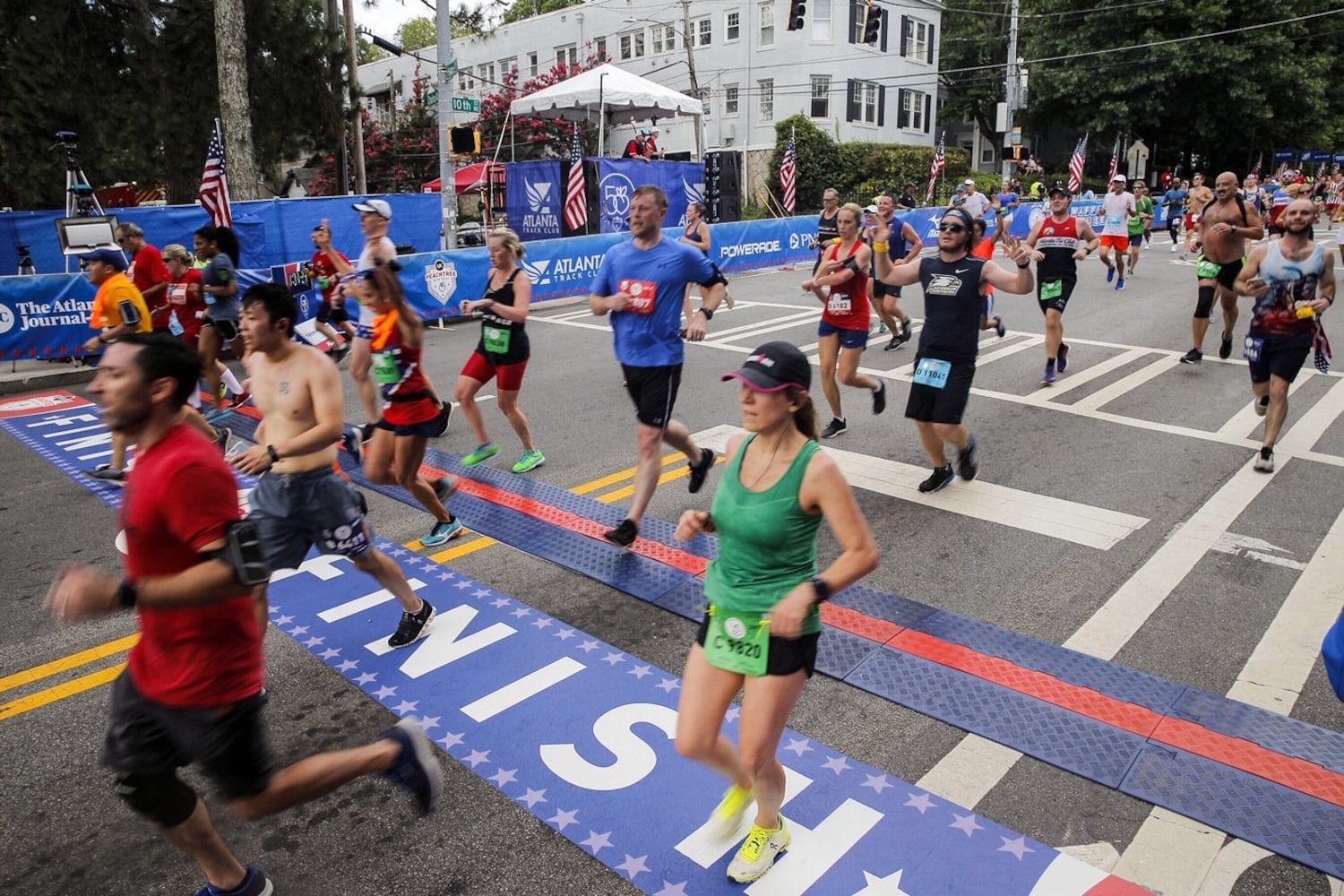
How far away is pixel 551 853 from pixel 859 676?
1737 mm

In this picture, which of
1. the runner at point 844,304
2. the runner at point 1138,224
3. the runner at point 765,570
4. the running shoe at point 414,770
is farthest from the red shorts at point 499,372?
the runner at point 1138,224

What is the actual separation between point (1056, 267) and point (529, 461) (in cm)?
641

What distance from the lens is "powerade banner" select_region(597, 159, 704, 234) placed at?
74.8 ft

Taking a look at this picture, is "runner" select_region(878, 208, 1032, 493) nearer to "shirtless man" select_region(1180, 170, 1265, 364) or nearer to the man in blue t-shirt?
the man in blue t-shirt

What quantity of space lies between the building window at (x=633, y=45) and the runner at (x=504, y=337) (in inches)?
1533

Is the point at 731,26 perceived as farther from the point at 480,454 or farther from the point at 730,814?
the point at 730,814

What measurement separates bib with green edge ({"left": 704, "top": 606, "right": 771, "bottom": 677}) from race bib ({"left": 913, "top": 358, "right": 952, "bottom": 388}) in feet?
13.0

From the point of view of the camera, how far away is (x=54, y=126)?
50.8 ft

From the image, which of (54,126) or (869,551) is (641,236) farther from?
(54,126)

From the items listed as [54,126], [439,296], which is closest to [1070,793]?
[439,296]

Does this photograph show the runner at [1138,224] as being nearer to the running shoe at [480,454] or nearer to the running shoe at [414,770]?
the running shoe at [480,454]

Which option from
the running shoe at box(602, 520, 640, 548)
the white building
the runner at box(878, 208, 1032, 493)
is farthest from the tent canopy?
the running shoe at box(602, 520, 640, 548)

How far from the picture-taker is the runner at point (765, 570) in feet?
9.08

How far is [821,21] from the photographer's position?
1467 inches
